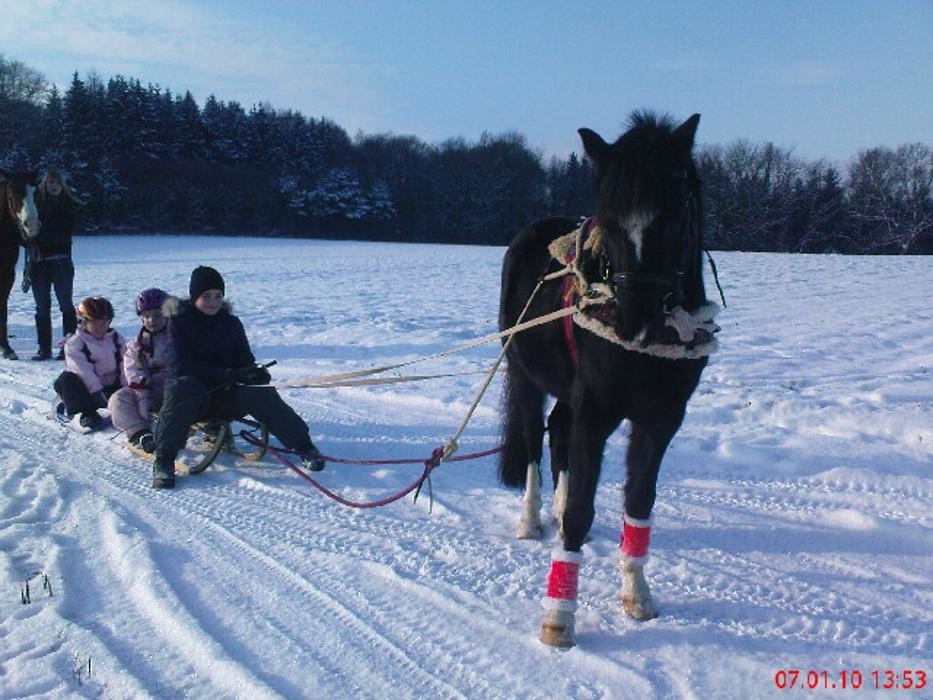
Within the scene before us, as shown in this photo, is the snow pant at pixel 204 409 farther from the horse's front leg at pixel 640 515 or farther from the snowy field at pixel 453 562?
the horse's front leg at pixel 640 515

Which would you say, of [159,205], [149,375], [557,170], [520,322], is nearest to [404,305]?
[149,375]

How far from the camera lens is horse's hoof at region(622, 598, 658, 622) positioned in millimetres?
3059

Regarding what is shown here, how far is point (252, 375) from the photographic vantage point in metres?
5.12

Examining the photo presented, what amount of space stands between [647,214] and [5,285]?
9356 mm

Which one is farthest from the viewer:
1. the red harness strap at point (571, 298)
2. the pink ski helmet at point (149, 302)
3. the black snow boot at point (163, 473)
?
the pink ski helmet at point (149, 302)

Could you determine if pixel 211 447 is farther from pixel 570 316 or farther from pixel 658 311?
pixel 658 311

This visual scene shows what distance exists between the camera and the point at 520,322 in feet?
12.6

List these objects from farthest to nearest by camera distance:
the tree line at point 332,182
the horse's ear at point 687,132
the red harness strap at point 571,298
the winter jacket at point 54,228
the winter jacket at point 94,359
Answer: the tree line at point 332,182 < the winter jacket at point 54,228 < the winter jacket at point 94,359 < the red harness strap at point 571,298 < the horse's ear at point 687,132

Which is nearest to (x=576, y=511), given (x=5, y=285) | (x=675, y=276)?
(x=675, y=276)

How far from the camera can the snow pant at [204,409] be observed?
15.9 feet

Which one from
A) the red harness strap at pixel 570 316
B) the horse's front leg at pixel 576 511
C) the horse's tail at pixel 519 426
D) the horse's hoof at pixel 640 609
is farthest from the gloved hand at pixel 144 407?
the horse's hoof at pixel 640 609

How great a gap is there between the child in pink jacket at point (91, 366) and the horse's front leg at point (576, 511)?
14.4ft

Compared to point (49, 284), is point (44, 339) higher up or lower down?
lower down

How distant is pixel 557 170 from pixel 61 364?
113 ft
